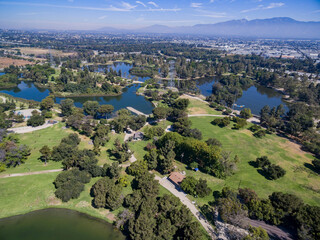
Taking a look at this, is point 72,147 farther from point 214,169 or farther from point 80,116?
point 214,169

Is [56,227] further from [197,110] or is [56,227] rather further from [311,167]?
[197,110]

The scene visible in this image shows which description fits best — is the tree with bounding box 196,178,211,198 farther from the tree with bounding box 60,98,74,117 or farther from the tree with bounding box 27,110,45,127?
the tree with bounding box 27,110,45,127

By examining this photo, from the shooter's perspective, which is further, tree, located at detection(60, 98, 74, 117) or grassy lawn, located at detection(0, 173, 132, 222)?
tree, located at detection(60, 98, 74, 117)

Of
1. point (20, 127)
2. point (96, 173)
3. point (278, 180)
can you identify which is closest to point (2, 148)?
point (20, 127)

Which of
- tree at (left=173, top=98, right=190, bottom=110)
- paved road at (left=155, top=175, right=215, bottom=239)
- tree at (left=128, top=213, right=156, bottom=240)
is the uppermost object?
tree at (left=173, top=98, right=190, bottom=110)

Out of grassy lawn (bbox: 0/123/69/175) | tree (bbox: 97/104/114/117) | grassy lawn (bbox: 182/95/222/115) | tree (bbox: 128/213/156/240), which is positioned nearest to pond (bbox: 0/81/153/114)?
tree (bbox: 97/104/114/117)

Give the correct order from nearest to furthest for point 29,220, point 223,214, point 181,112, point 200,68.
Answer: point 223,214, point 29,220, point 181,112, point 200,68

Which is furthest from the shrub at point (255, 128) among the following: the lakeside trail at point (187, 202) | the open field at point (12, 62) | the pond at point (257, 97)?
the open field at point (12, 62)
